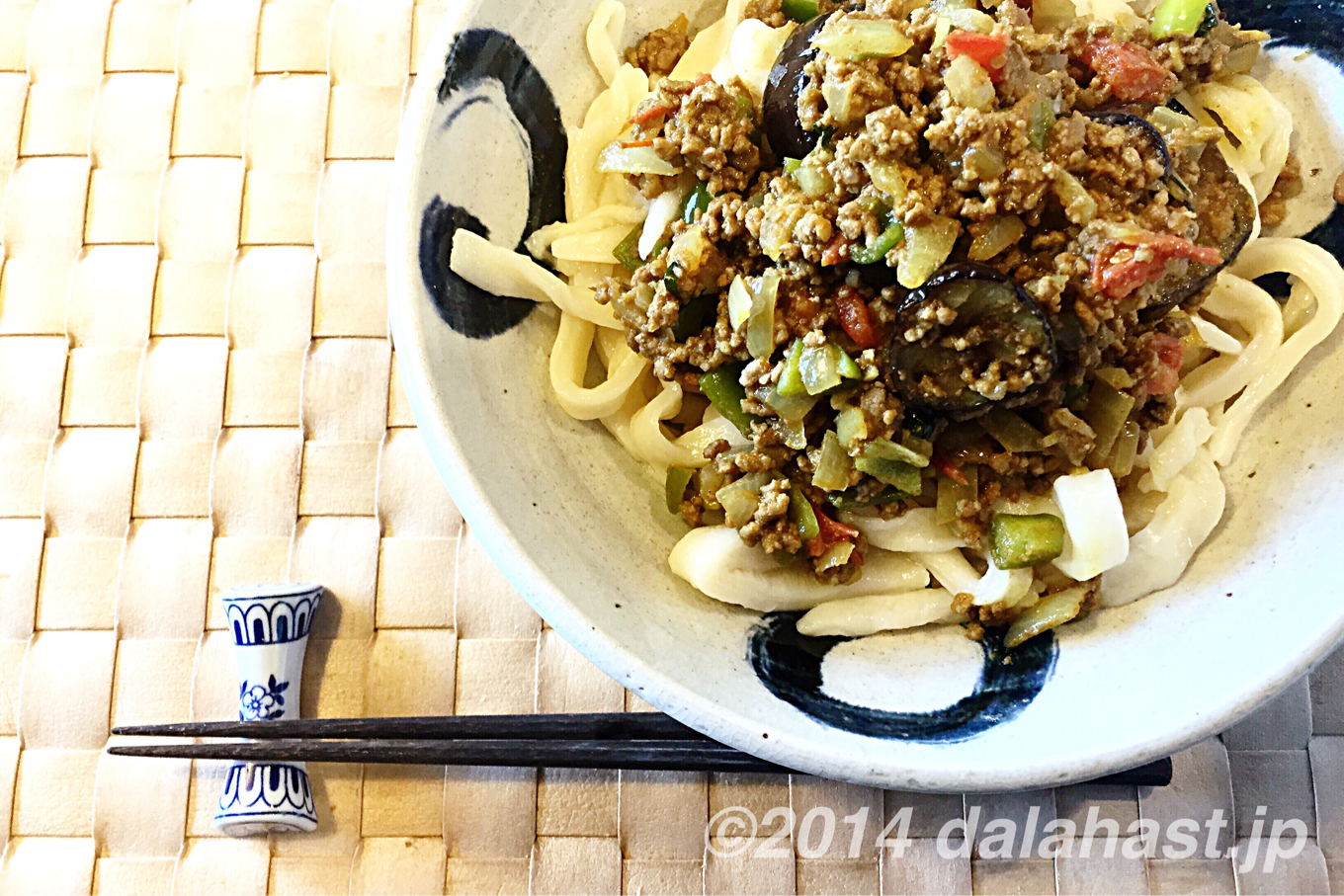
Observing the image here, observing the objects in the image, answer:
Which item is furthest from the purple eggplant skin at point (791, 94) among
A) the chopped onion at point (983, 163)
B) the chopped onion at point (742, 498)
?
the chopped onion at point (742, 498)

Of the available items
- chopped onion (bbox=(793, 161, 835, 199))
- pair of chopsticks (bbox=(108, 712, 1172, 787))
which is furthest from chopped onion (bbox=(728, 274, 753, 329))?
pair of chopsticks (bbox=(108, 712, 1172, 787))

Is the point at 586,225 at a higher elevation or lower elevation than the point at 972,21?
lower

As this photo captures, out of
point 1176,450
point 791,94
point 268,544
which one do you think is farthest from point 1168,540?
point 268,544

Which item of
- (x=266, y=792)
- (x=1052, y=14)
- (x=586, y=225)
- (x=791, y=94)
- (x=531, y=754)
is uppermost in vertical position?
(x=1052, y=14)

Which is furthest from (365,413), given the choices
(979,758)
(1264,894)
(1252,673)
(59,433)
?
(1264,894)

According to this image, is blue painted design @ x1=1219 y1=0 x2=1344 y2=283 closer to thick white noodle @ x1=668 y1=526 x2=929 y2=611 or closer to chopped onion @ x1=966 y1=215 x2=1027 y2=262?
chopped onion @ x1=966 y1=215 x2=1027 y2=262

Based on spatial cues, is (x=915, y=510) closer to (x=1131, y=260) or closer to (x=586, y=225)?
(x=1131, y=260)

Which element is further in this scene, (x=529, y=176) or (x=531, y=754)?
(x=531, y=754)
